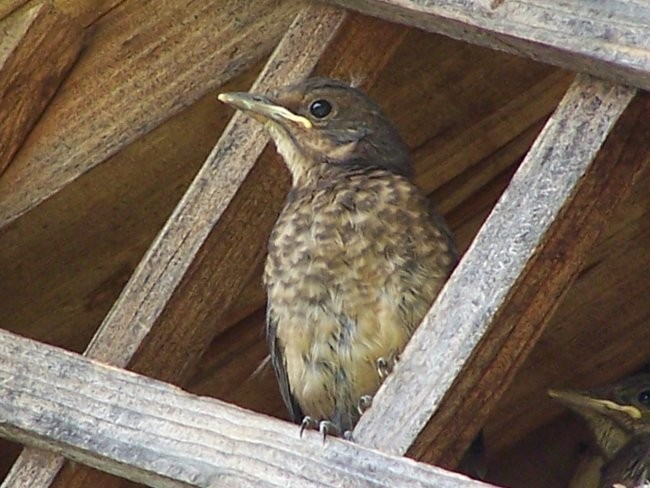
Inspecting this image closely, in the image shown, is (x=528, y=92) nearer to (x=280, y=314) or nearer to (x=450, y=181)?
(x=450, y=181)

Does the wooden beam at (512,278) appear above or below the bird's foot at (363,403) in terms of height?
above

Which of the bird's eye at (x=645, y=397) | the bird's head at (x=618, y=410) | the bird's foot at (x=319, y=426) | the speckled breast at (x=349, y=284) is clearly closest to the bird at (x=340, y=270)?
the speckled breast at (x=349, y=284)

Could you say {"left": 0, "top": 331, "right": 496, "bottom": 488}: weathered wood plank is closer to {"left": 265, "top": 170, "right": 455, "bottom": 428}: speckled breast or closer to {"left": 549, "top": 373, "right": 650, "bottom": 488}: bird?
{"left": 265, "top": 170, "right": 455, "bottom": 428}: speckled breast

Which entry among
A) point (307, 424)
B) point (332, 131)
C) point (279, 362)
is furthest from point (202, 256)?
point (332, 131)

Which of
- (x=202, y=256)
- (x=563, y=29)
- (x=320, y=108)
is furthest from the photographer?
(x=320, y=108)

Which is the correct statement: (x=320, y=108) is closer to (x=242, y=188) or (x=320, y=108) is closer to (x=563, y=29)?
(x=242, y=188)

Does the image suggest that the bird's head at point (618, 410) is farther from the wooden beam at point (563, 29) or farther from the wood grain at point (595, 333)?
the wooden beam at point (563, 29)

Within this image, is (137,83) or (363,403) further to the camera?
(137,83)
